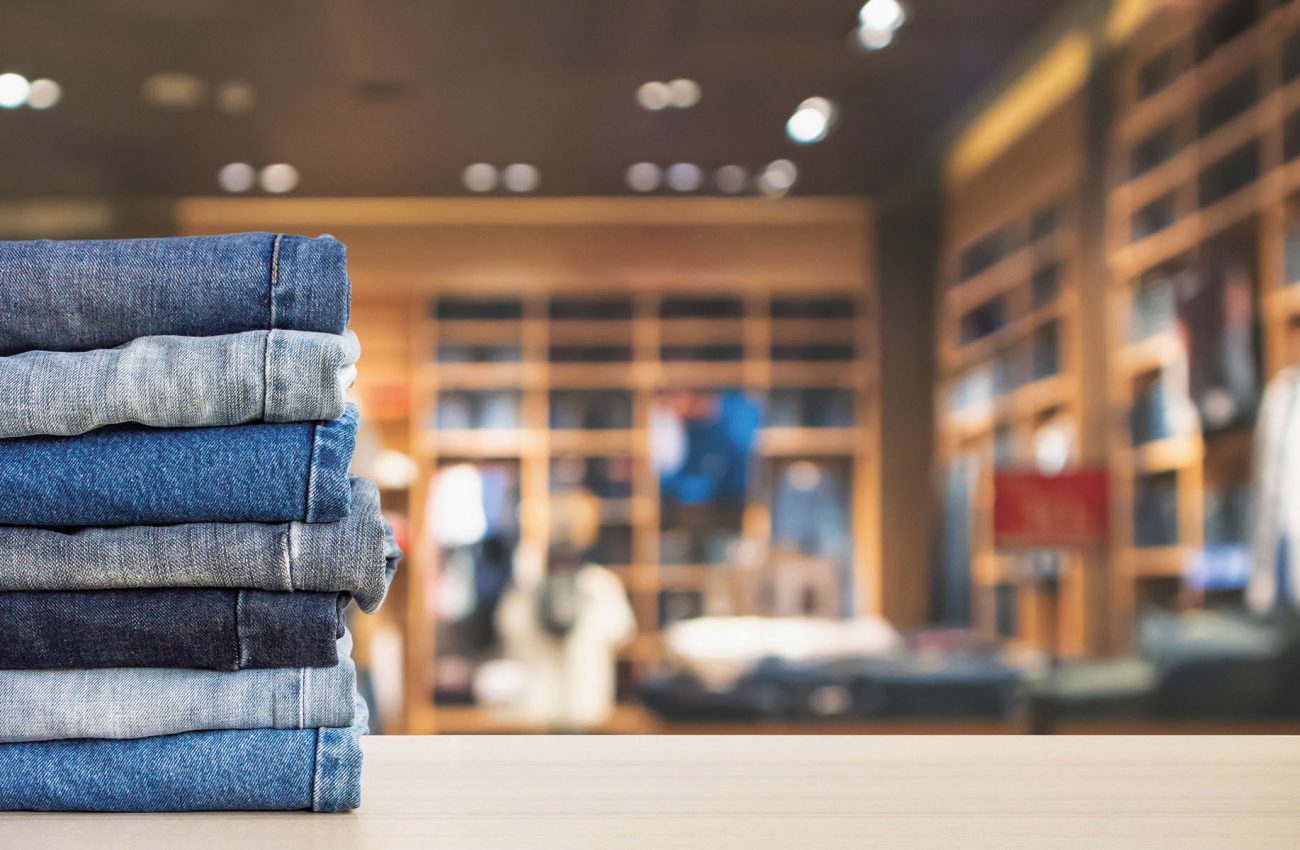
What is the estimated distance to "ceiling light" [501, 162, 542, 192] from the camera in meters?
4.73

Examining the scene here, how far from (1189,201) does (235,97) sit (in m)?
3.46

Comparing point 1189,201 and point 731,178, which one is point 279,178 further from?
point 1189,201

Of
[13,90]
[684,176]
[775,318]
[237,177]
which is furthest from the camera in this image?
[775,318]

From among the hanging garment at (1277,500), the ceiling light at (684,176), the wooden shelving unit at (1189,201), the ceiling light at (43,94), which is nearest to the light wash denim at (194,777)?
the hanging garment at (1277,500)

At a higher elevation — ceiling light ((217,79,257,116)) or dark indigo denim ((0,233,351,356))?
ceiling light ((217,79,257,116))

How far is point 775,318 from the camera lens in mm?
5047

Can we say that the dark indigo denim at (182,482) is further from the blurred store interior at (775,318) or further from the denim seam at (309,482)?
the blurred store interior at (775,318)

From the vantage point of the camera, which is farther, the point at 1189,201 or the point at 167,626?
the point at 1189,201

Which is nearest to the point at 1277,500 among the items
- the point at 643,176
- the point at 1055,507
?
the point at 1055,507

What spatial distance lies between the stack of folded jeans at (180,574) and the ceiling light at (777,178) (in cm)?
434

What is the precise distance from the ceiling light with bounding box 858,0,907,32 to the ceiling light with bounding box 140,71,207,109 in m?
2.43

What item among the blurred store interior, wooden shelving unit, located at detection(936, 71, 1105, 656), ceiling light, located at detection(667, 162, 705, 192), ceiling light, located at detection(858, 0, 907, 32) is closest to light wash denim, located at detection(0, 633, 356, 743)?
the blurred store interior

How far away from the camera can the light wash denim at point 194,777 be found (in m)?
0.55

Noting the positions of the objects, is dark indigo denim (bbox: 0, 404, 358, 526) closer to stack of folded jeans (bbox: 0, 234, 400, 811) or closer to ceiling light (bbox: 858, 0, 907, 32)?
stack of folded jeans (bbox: 0, 234, 400, 811)
